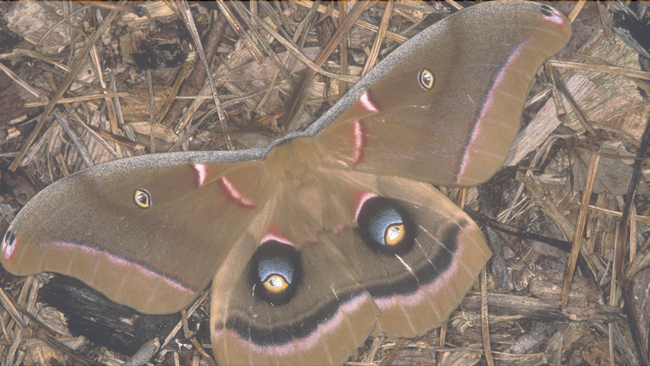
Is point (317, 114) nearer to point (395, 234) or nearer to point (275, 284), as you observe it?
point (395, 234)

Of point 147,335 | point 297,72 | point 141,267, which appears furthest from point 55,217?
point 297,72

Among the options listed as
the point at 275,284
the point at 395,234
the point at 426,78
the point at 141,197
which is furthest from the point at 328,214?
the point at 141,197

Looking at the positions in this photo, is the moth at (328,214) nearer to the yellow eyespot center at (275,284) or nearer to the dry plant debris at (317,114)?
the yellow eyespot center at (275,284)

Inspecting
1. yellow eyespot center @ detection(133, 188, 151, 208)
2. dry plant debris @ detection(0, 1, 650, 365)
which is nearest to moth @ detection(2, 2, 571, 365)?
yellow eyespot center @ detection(133, 188, 151, 208)

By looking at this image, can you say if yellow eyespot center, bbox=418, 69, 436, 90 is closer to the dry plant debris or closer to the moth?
the moth

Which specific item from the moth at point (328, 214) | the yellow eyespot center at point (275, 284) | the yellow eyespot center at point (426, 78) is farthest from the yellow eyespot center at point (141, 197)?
the yellow eyespot center at point (426, 78)

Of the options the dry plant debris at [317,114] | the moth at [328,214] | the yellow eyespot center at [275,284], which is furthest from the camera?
the dry plant debris at [317,114]

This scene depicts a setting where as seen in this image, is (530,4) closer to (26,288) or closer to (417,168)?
(417,168)
